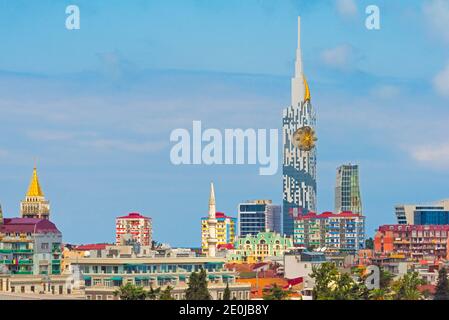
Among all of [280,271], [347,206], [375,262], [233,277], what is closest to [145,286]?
[233,277]

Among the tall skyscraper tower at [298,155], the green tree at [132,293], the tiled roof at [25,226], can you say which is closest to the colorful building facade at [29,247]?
the tiled roof at [25,226]

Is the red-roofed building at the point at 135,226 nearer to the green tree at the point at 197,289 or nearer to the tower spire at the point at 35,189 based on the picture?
the tower spire at the point at 35,189

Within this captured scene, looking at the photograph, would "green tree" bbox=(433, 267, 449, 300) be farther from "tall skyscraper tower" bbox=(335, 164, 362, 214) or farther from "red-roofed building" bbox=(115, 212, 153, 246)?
"tall skyscraper tower" bbox=(335, 164, 362, 214)

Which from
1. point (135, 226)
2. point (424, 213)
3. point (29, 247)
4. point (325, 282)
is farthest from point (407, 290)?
point (424, 213)

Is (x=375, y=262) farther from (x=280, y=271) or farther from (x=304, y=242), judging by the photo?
(x=304, y=242)

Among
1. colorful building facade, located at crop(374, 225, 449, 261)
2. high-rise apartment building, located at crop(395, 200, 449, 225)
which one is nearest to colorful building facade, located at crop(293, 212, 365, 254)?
high-rise apartment building, located at crop(395, 200, 449, 225)
